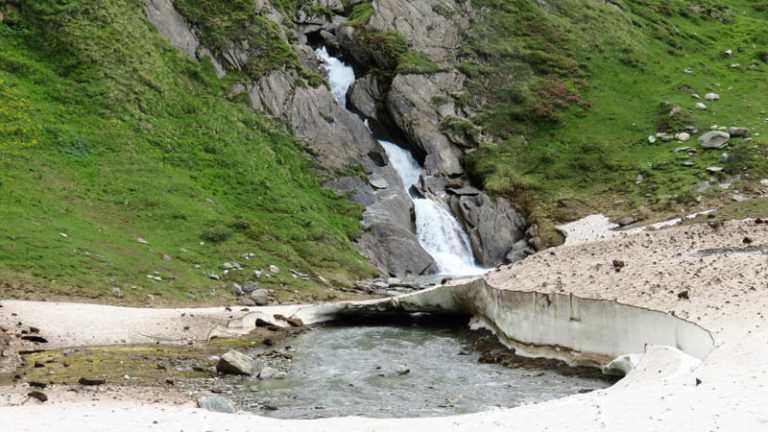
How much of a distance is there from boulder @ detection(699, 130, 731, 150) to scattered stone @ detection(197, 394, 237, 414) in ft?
189

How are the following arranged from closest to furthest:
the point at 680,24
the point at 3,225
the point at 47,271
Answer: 1. the point at 47,271
2. the point at 3,225
3. the point at 680,24

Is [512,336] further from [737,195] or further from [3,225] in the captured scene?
[737,195]

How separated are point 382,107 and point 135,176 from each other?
1224 inches

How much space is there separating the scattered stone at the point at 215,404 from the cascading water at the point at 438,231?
34.8 m

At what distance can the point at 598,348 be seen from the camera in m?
24.6

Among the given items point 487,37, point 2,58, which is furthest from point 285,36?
point 2,58

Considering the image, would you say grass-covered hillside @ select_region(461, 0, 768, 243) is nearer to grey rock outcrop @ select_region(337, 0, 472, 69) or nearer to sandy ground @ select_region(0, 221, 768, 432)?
grey rock outcrop @ select_region(337, 0, 472, 69)

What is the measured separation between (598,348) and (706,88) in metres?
64.1

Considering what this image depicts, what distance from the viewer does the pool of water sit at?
21172 mm

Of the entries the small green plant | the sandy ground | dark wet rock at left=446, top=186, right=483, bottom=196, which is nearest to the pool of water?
the sandy ground

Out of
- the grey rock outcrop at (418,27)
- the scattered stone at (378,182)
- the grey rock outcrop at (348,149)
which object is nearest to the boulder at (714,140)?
the grey rock outcrop at (348,149)

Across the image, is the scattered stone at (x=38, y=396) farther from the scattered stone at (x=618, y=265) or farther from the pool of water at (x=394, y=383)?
the scattered stone at (x=618, y=265)

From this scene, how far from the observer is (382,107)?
72.4 metres

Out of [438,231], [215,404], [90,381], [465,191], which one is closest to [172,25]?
[465,191]
